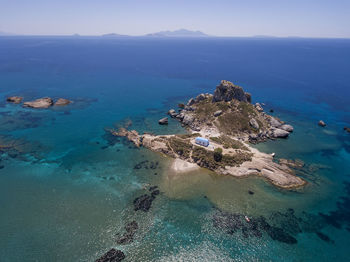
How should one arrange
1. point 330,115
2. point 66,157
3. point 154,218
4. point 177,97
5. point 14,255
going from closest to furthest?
1. point 14,255
2. point 154,218
3. point 66,157
4. point 330,115
5. point 177,97

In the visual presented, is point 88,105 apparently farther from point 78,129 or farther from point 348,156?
point 348,156

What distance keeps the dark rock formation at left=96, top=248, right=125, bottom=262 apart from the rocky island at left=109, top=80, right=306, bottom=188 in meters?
31.9

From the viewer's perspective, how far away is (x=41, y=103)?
114875mm

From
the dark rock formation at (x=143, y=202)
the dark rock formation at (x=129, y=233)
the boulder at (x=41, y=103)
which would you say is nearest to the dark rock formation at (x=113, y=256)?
the dark rock formation at (x=129, y=233)

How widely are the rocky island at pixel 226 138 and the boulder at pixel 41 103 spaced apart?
5338 cm

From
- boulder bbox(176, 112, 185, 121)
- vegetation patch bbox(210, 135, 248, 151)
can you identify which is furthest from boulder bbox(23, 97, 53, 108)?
vegetation patch bbox(210, 135, 248, 151)

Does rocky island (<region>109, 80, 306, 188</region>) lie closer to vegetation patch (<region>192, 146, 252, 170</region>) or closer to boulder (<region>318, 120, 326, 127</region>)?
vegetation patch (<region>192, 146, 252, 170</region>)

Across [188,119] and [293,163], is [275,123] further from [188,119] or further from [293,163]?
[188,119]

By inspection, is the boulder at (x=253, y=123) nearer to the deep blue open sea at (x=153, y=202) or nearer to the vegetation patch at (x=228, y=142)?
the deep blue open sea at (x=153, y=202)

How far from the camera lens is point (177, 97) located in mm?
136250

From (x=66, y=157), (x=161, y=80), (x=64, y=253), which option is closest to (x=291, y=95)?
(x=161, y=80)

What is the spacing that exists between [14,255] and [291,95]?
6519 inches

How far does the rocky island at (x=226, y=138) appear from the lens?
66312 millimetres

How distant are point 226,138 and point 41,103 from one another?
348 ft
